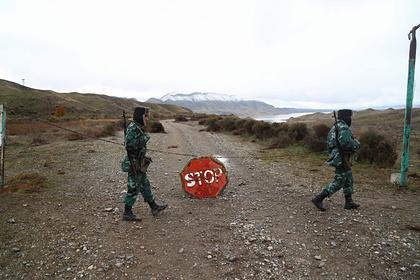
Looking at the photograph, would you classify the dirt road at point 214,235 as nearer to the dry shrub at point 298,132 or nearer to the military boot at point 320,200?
the military boot at point 320,200

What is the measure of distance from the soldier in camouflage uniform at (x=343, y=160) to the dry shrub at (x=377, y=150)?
570 cm

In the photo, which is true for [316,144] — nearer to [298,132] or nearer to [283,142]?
[283,142]

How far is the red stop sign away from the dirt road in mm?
282

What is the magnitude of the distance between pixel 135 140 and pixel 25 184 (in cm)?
400

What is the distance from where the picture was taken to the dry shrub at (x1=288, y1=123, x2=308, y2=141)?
639 inches

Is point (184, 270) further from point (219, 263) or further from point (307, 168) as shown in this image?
point (307, 168)

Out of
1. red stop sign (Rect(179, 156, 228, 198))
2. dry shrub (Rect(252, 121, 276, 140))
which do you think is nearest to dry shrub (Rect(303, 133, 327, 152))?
dry shrub (Rect(252, 121, 276, 140))

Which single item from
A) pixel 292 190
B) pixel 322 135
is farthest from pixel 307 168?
pixel 322 135

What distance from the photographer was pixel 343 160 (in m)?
5.79

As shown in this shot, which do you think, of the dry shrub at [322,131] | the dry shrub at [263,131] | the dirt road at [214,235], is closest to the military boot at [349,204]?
the dirt road at [214,235]

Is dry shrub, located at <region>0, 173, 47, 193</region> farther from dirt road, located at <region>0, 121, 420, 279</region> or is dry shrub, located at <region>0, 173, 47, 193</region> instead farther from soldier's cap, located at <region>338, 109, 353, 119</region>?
soldier's cap, located at <region>338, 109, 353, 119</region>

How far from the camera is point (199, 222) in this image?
5457 millimetres

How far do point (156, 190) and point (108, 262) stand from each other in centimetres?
367

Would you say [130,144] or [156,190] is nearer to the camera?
[130,144]
